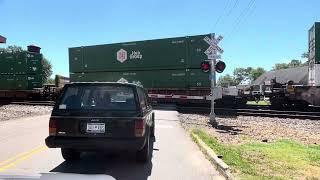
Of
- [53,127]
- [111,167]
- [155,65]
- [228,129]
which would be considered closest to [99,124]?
[53,127]

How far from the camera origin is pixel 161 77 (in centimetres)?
2934

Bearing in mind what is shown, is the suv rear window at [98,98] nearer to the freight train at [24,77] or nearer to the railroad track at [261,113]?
the railroad track at [261,113]

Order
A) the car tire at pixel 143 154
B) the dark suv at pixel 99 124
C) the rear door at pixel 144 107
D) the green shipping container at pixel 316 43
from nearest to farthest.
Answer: the dark suv at pixel 99 124 < the rear door at pixel 144 107 < the car tire at pixel 143 154 < the green shipping container at pixel 316 43

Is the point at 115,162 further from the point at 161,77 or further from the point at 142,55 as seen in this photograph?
the point at 142,55

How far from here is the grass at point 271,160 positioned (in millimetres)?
8328

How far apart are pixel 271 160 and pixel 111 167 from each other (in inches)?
130

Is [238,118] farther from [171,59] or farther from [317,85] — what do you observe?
[171,59]

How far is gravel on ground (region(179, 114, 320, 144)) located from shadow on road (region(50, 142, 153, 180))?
462 centimetres

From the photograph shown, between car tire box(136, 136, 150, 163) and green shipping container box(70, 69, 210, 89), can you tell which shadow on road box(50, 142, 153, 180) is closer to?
car tire box(136, 136, 150, 163)

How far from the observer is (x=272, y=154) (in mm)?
11047

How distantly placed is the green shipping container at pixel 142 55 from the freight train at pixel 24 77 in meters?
3.55

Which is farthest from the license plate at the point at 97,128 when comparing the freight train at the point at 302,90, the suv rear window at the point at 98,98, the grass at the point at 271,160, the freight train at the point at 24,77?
the freight train at the point at 24,77

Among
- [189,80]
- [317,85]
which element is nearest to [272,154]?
[317,85]

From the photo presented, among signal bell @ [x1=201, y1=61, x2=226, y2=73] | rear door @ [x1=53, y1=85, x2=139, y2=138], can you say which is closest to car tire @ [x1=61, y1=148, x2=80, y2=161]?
rear door @ [x1=53, y1=85, x2=139, y2=138]
